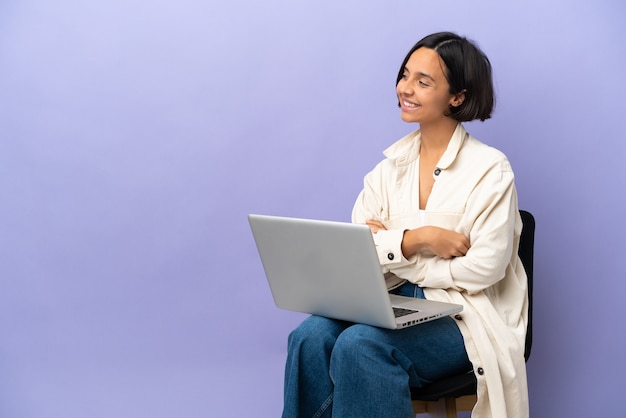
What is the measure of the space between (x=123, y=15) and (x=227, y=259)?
0.94 metres

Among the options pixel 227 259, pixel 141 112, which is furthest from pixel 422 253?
pixel 141 112

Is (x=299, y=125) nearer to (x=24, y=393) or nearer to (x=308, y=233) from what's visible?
(x=308, y=233)

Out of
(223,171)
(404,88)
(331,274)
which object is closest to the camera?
(331,274)

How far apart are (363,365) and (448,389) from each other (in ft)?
0.82

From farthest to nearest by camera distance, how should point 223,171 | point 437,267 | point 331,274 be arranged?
point 223,171 → point 437,267 → point 331,274

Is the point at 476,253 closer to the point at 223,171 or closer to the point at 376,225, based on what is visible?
the point at 376,225

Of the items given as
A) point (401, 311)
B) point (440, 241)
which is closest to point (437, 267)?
point (440, 241)

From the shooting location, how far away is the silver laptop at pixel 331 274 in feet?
6.42

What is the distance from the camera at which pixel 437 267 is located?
7.52 ft

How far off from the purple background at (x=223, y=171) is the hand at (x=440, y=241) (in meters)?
0.74

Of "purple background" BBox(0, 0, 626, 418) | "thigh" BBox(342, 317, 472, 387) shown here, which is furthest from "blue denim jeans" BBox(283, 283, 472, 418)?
"purple background" BBox(0, 0, 626, 418)

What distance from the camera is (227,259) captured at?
127 inches

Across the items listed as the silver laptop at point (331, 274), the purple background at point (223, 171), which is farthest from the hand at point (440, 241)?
the purple background at point (223, 171)

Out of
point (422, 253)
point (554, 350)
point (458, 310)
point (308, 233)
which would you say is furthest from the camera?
point (554, 350)
